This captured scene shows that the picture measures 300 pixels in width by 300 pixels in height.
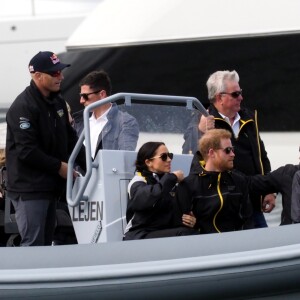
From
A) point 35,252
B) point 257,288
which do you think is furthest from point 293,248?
point 35,252

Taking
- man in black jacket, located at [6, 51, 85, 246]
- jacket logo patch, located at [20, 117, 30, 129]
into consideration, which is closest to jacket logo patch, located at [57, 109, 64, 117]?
man in black jacket, located at [6, 51, 85, 246]

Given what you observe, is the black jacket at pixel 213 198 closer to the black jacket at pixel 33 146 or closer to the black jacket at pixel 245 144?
the black jacket at pixel 245 144

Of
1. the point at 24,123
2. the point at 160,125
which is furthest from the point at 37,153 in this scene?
the point at 160,125

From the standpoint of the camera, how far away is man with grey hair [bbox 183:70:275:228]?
6.67 m

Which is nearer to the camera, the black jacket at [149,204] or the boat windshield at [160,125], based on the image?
the black jacket at [149,204]

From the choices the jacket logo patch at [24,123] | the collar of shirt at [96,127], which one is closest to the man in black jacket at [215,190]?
the collar of shirt at [96,127]

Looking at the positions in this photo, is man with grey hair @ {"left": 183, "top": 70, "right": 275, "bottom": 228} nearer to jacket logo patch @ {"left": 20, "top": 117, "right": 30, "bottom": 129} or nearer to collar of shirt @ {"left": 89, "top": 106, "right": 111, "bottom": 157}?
collar of shirt @ {"left": 89, "top": 106, "right": 111, "bottom": 157}

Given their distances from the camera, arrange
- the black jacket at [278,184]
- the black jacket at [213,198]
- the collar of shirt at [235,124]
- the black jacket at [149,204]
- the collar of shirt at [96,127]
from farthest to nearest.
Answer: the collar of shirt at [235,124] < the collar of shirt at [96,127] < the black jacket at [278,184] < the black jacket at [213,198] < the black jacket at [149,204]

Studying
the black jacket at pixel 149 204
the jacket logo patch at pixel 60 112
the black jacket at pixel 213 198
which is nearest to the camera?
the black jacket at pixel 149 204

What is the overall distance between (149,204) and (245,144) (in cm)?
95

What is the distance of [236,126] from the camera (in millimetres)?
6766

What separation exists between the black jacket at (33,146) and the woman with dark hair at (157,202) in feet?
1.32

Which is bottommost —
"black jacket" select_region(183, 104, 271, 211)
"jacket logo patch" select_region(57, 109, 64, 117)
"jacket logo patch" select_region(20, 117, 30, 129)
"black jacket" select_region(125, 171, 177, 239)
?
"black jacket" select_region(125, 171, 177, 239)

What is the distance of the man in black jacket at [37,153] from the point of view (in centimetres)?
618
